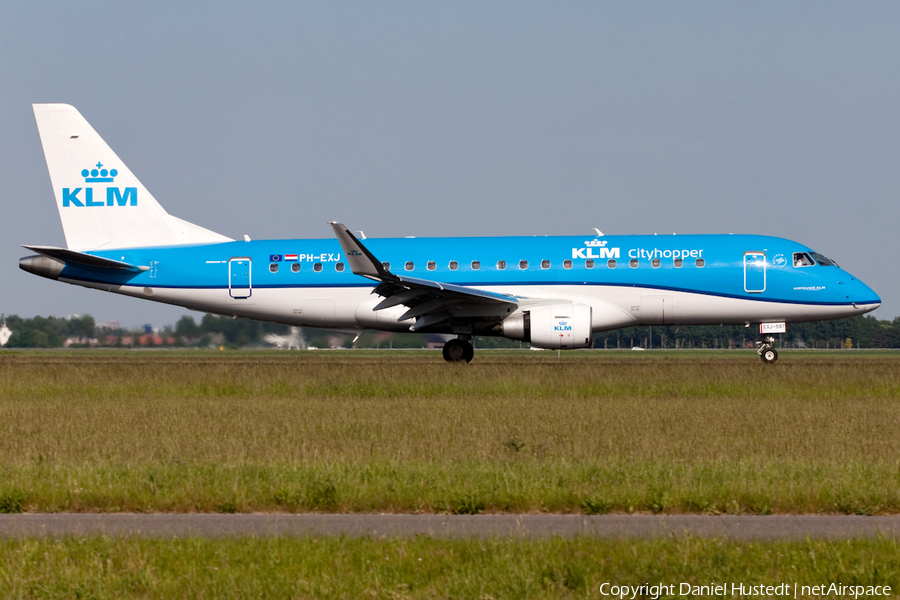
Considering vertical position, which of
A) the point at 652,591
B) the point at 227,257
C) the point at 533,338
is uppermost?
the point at 227,257

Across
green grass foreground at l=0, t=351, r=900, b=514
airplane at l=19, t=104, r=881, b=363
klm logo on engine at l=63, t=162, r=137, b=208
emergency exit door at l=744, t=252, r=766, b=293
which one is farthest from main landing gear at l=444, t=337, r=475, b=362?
klm logo on engine at l=63, t=162, r=137, b=208

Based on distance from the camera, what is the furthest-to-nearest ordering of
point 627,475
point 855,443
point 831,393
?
1. point 831,393
2. point 855,443
3. point 627,475

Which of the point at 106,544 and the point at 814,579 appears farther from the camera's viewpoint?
the point at 106,544

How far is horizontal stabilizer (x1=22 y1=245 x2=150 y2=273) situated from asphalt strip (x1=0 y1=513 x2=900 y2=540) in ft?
75.4

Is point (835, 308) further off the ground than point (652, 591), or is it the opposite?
point (835, 308)

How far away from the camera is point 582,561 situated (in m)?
7.33

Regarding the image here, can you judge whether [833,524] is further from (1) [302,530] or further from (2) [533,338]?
(2) [533,338]

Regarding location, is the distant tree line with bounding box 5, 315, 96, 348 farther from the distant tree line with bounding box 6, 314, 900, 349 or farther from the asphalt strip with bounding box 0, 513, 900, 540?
the asphalt strip with bounding box 0, 513, 900, 540

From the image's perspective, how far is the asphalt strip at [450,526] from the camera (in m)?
8.43

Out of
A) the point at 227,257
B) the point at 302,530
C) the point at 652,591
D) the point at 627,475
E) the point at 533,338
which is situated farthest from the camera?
the point at 227,257

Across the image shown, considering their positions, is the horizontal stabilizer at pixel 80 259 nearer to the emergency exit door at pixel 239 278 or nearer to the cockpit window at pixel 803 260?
the emergency exit door at pixel 239 278

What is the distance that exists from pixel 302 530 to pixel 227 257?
961 inches

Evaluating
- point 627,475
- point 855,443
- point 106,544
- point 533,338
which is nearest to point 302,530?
point 106,544

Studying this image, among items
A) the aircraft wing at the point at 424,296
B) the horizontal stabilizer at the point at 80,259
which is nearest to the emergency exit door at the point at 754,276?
the aircraft wing at the point at 424,296
